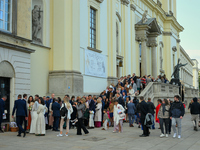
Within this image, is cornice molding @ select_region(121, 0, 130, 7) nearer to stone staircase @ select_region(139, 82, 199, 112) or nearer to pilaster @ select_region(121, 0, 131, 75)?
pilaster @ select_region(121, 0, 131, 75)

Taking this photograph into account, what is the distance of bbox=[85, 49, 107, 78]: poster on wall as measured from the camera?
22923 mm

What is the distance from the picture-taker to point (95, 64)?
2419cm

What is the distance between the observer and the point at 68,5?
2070cm

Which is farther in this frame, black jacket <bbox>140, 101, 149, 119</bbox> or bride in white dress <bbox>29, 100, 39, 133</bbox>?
black jacket <bbox>140, 101, 149, 119</bbox>

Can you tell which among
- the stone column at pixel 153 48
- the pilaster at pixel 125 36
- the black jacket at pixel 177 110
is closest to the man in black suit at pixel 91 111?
the black jacket at pixel 177 110

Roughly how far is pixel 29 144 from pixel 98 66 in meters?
14.0

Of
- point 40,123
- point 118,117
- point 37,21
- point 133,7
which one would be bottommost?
point 40,123

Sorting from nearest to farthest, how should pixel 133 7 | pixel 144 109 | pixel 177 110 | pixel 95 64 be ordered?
pixel 177 110 < pixel 144 109 < pixel 95 64 < pixel 133 7

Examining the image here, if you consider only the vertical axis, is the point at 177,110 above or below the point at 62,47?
below

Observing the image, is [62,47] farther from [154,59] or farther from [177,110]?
[154,59]

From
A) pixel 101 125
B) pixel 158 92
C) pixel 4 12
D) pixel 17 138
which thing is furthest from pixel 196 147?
pixel 158 92

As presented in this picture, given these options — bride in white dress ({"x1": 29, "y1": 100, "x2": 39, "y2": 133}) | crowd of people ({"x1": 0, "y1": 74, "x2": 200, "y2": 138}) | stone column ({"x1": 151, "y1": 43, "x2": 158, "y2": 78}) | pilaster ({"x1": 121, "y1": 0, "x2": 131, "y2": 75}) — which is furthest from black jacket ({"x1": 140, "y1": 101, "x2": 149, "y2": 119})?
stone column ({"x1": 151, "y1": 43, "x2": 158, "y2": 78})

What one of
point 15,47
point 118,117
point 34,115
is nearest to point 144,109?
point 118,117

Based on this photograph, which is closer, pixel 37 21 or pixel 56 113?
pixel 56 113
